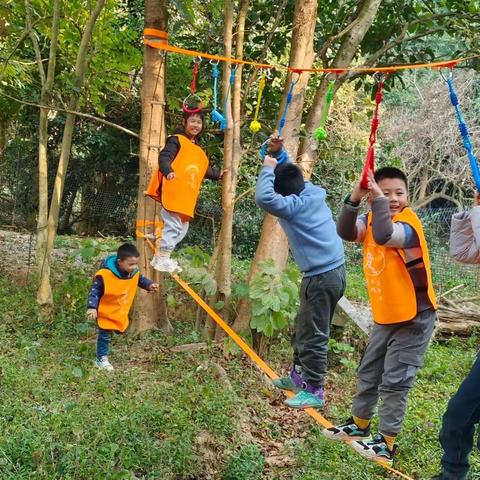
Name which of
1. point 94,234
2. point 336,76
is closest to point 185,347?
point 336,76

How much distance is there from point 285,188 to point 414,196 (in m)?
12.7

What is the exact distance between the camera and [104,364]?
516cm

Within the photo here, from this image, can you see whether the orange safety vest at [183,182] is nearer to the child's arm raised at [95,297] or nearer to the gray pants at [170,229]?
the gray pants at [170,229]

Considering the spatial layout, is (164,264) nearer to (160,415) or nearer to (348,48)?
(160,415)

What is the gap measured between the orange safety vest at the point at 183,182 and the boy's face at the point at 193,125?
2.3 inches

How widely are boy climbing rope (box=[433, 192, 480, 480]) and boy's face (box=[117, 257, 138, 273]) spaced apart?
2.94m

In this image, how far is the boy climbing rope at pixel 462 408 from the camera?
9.10 feet

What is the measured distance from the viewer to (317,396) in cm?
349

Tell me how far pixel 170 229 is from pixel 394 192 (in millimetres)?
2427

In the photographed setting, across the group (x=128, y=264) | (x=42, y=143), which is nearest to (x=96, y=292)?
(x=128, y=264)

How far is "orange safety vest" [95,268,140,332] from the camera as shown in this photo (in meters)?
5.20

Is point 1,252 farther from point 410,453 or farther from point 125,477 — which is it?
point 410,453

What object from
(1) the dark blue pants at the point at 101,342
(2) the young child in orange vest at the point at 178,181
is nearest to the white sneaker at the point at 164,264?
(2) the young child in orange vest at the point at 178,181

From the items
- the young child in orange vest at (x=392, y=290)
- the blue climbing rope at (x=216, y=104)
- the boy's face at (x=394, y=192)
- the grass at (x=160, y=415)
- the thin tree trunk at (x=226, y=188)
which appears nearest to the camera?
the young child in orange vest at (x=392, y=290)
